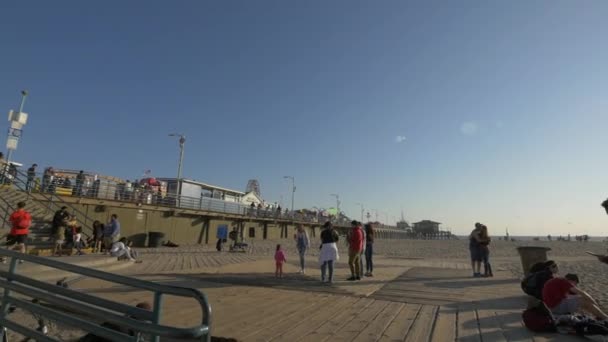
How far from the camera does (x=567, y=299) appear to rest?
4871mm

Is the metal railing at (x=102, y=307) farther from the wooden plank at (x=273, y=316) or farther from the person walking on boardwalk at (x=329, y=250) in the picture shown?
the person walking on boardwalk at (x=329, y=250)

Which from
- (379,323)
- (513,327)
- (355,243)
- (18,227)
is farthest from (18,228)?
(513,327)

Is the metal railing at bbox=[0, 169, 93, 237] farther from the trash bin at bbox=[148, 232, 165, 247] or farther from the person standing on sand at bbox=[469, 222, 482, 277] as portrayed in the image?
the person standing on sand at bbox=[469, 222, 482, 277]

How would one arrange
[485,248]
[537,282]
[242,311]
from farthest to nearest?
[485,248], [242,311], [537,282]

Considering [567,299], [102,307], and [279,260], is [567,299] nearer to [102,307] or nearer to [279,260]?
[102,307]

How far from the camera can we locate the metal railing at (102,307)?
2.27m

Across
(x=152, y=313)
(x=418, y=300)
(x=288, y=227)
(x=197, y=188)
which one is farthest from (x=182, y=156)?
(x=152, y=313)

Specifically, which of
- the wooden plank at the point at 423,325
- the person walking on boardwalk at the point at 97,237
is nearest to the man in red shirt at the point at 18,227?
the person walking on boardwalk at the point at 97,237

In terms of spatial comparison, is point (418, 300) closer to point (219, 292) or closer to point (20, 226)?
point (219, 292)

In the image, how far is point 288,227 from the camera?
46.4m

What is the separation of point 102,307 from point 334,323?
3.26m

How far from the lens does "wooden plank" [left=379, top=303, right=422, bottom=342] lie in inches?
171

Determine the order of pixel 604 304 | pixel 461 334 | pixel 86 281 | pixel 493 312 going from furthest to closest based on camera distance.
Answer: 1. pixel 86 281
2. pixel 604 304
3. pixel 493 312
4. pixel 461 334

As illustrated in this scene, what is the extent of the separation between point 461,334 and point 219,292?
4.67 meters
